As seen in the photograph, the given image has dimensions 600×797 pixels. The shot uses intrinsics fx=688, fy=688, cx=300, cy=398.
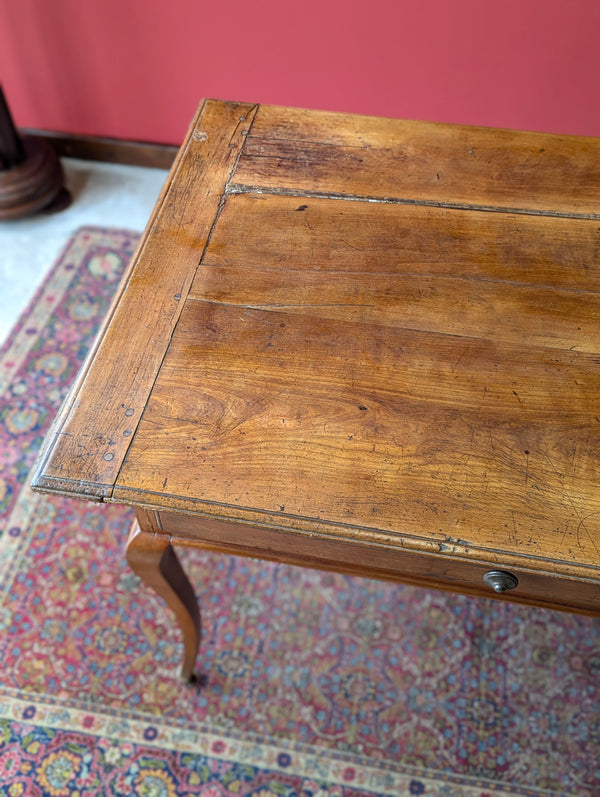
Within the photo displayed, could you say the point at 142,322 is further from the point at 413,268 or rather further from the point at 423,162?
the point at 423,162

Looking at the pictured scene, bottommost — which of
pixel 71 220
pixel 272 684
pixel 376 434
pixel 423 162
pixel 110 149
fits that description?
pixel 272 684

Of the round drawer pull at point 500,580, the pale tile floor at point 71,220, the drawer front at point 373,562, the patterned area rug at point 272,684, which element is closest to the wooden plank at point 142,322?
the drawer front at point 373,562

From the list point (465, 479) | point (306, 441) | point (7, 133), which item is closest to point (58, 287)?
point (7, 133)

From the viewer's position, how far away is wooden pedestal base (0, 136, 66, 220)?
7.01 ft

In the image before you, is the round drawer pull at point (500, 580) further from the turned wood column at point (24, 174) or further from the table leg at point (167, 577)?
the turned wood column at point (24, 174)

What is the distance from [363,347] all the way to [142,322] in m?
0.34

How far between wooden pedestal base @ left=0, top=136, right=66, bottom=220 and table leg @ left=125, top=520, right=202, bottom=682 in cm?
148

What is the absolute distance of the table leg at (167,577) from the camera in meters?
1.05

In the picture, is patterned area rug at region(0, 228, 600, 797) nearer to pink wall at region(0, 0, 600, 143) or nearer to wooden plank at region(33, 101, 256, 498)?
wooden plank at region(33, 101, 256, 498)

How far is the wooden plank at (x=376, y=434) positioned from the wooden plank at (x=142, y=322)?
0.10 ft

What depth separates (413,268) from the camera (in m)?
1.11

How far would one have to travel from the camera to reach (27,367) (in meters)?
1.91

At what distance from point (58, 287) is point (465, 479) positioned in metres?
1.59

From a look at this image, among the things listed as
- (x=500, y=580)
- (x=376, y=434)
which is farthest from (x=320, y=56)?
(x=500, y=580)
